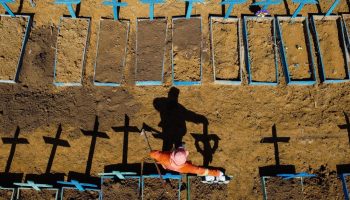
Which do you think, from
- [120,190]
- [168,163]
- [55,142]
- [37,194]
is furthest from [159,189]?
[37,194]

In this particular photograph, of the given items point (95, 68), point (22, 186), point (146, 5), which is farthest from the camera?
point (146, 5)

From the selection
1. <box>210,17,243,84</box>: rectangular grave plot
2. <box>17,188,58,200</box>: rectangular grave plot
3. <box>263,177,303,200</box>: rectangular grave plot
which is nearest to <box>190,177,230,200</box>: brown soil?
<box>263,177,303,200</box>: rectangular grave plot

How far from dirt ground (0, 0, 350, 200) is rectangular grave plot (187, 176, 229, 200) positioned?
330 millimetres

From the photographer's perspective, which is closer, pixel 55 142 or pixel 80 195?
pixel 80 195

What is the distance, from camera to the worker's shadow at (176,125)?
9.99 meters

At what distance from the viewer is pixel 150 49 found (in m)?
10.8

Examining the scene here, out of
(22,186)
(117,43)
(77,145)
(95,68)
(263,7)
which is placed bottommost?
(22,186)

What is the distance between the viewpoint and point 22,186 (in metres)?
9.57

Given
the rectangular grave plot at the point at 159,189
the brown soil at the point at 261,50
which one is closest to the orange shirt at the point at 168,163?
the rectangular grave plot at the point at 159,189

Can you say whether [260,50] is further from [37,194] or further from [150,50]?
[37,194]

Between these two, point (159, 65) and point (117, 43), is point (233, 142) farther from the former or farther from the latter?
point (117, 43)

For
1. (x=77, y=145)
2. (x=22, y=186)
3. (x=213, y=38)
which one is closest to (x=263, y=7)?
(x=213, y=38)

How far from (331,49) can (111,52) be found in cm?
713

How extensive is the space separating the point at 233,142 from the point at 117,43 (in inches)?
190
